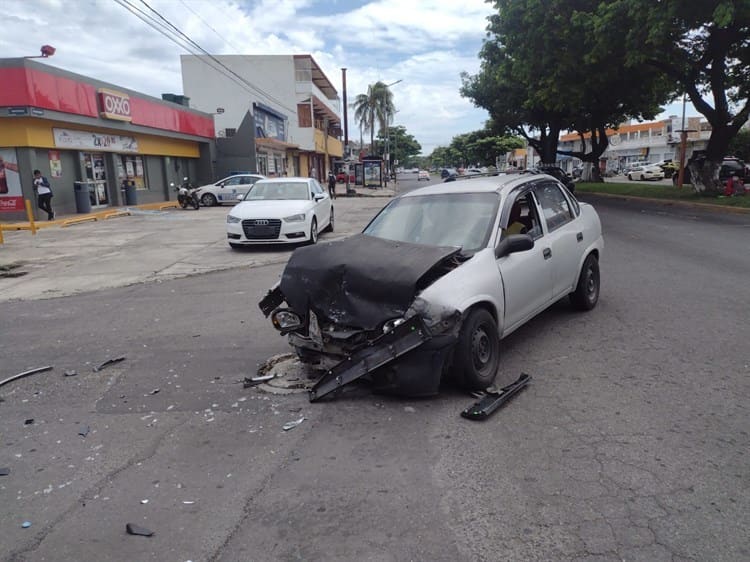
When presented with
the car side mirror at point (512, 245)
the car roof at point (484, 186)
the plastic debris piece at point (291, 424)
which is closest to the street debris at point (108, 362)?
the plastic debris piece at point (291, 424)

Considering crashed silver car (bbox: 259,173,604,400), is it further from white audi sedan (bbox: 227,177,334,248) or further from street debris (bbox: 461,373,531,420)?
white audi sedan (bbox: 227,177,334,248)

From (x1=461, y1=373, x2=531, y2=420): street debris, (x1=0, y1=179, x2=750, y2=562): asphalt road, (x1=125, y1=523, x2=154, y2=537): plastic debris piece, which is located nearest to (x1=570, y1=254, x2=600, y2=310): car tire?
(x1=0, y1=179, x2=750, y2=562): asphalt road

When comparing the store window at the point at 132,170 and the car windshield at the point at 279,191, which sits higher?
the store window at the point at 132,170

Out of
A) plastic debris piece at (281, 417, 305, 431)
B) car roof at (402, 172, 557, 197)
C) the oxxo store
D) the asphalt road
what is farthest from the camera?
the oxxo store

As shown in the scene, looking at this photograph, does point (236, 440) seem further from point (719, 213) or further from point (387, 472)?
point (719, 213)

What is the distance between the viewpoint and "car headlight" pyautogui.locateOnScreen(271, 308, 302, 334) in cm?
476

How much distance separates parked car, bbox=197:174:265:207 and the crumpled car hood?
2451 centimetres

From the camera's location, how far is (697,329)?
5.97 metres

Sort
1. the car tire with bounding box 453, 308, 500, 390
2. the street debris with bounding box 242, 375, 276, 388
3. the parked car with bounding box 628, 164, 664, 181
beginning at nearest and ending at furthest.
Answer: the car tire with bounding box 453, 308, 500, 390, the street debris with bounding box 242, 375, 276, 388, the parked car with bounding box 628, 164, 664, 181

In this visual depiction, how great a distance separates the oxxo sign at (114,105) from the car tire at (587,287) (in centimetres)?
2138

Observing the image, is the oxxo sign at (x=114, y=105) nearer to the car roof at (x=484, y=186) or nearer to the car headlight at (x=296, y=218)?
the car headlight at (x=296, y=218)

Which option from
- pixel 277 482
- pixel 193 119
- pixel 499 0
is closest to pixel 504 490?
pixel 277 482

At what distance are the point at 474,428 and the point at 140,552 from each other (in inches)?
85.6

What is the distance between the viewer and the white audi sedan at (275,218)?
42.0ft
